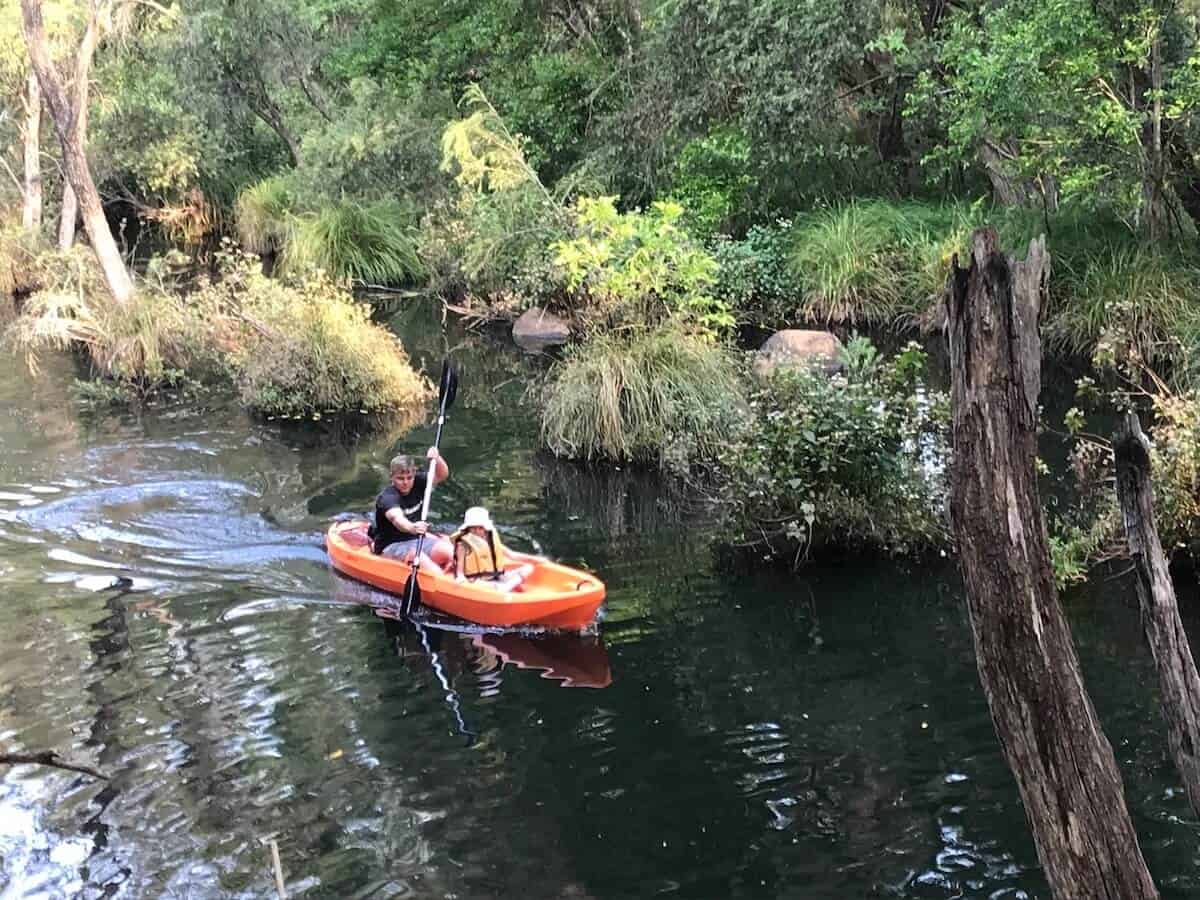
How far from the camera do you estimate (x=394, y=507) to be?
330 inches

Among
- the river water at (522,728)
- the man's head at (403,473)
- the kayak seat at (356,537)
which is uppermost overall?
the man's head at (403,473)

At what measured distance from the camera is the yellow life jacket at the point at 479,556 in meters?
7.61

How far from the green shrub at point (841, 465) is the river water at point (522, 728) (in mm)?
324

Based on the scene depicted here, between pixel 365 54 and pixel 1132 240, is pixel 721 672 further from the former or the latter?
pixel 365 54

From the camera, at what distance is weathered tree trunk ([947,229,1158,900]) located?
2.62m

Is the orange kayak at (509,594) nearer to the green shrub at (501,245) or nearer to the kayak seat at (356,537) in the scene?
the kayak seat at (356,537)

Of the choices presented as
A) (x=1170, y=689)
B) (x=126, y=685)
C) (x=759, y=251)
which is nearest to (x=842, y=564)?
(x=126, y=685)

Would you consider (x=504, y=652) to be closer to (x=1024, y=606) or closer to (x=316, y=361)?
(x=1024, y=606)

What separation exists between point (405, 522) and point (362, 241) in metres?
14.2

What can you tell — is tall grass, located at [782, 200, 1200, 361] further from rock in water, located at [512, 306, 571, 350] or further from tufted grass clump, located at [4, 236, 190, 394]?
tufted grass clump, located at [4, 236, 190, 394]

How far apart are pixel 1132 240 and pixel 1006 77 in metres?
2.70

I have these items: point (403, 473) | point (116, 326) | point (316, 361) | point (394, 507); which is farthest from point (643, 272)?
point (116, 326)

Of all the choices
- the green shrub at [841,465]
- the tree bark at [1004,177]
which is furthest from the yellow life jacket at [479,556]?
the tree bark at [1004,177]

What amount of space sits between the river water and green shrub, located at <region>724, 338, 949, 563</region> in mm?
324
